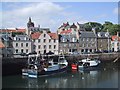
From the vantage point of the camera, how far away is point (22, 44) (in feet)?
172

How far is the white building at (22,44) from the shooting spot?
5175cm

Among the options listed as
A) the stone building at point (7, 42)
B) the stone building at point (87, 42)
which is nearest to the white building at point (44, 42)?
the stone building at point (7, 42)

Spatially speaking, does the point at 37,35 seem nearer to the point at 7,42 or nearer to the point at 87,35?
the point at 7,42

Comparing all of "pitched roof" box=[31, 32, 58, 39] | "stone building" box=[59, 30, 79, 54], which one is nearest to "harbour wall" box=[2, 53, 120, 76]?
"stone building" box=[59, 30, 79, 54]

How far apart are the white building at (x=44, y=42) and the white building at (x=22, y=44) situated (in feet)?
4.40

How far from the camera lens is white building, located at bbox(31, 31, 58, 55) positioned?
5397 centimetres

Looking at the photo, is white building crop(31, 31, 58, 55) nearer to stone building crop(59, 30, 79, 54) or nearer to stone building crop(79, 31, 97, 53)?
stone building crop(59, 30, 79, 54)

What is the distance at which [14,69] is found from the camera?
39.0 m

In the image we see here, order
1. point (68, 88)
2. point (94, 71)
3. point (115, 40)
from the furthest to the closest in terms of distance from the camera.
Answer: point (115, 40), point (94, 71), point (68, 88)

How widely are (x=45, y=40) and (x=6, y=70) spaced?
17.6 meters

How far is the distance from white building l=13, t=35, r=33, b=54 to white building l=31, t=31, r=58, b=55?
1.34 meters

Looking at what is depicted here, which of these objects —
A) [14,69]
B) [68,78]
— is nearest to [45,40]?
[14,69]

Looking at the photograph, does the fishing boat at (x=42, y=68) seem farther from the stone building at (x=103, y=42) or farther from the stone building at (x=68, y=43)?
the stone building at (x=103, y=42)

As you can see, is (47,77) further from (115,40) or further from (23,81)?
(115,40)
